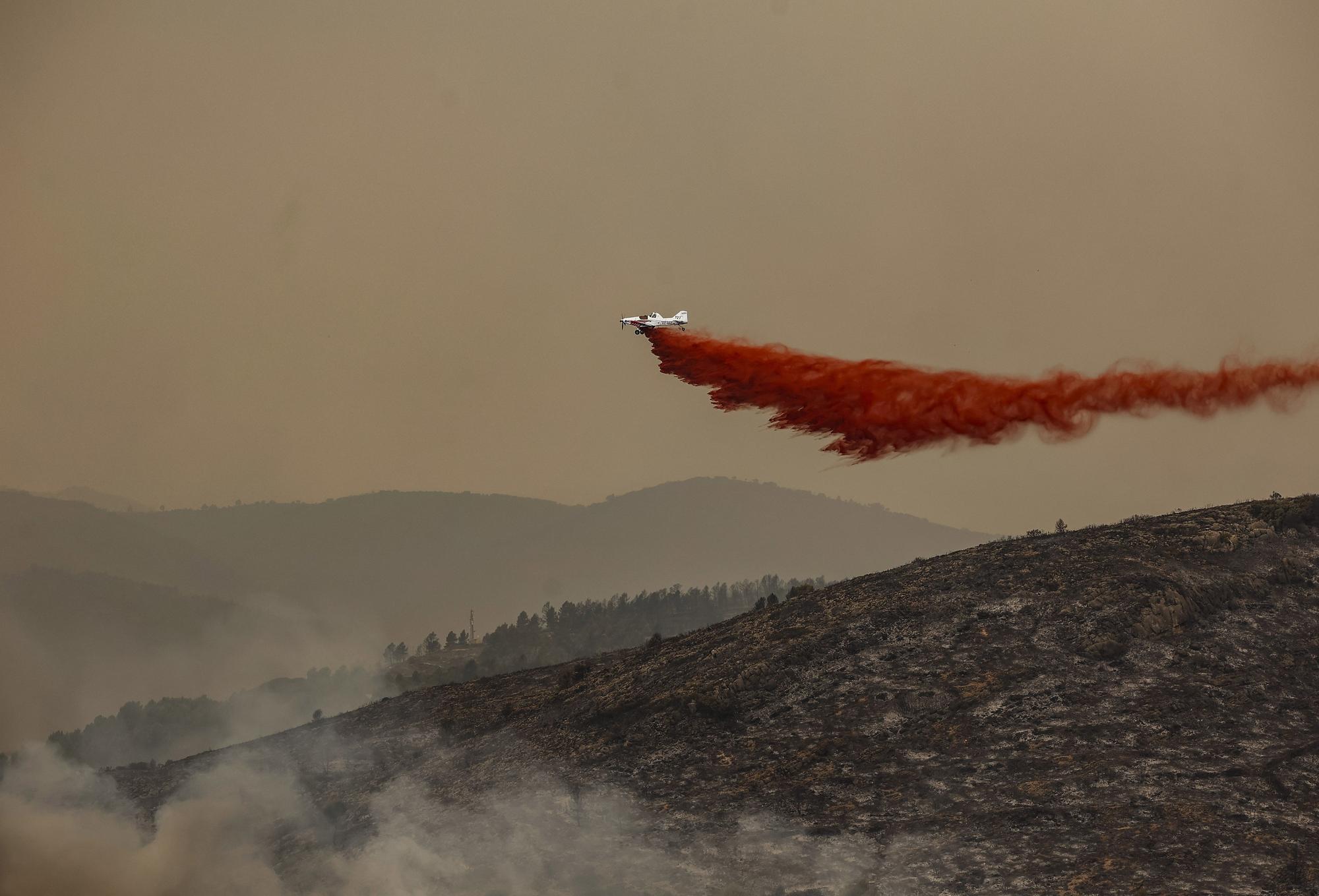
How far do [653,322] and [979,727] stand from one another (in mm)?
28173

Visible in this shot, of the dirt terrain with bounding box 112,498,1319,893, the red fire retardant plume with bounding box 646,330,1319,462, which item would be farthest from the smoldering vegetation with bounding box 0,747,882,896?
the red fire retardant plume with bounding box 646,330,1319,462

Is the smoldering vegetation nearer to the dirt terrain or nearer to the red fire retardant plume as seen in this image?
the dirt terrain

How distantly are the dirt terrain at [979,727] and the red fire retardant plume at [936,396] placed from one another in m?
5.51

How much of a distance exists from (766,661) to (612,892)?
15793 millimetres

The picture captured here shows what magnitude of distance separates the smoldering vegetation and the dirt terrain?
24.4 inches

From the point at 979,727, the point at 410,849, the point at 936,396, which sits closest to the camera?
the point at 410,849

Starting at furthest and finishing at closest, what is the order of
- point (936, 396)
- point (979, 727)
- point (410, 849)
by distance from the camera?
1. point (936, 396)
2. point (979, 727)
3. point (410, 849)

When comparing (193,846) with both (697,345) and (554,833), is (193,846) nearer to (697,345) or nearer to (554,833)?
(554,833)

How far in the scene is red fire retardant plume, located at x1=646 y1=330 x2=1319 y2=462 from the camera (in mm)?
58875

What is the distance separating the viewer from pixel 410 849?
4409 centimetres

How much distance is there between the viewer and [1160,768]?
41.1 m

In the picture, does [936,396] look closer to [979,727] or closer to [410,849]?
[979,727]

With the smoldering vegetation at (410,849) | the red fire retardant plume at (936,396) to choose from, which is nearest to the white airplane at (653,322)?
the red fire retardant plume at (936,396)

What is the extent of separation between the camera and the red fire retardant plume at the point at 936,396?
58.9 meters
